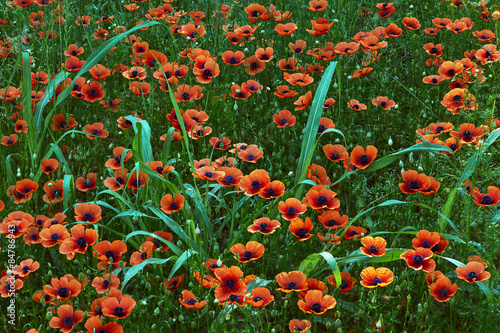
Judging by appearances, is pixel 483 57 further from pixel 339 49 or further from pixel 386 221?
pixel 386 221

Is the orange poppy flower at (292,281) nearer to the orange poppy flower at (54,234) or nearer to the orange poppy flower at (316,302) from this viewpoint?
the orange poppy flower at (316,302)

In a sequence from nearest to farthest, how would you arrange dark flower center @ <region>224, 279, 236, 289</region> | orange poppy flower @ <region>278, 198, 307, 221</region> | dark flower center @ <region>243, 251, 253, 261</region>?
dark flower center @ <region>224, 279, 236, 289</region> → dark flower center @ <region>243, 251, 253, 261</region> → orange poppy flower @ <region>278, 198, 307, 221</region>

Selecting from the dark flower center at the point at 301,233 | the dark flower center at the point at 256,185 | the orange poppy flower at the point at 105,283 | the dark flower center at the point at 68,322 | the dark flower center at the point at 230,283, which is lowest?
the dark flower center at the point at 68,322

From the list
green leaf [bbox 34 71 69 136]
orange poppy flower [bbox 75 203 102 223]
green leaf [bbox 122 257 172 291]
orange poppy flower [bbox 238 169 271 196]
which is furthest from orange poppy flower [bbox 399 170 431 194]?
green leaf [bbox 34 71 69 136]

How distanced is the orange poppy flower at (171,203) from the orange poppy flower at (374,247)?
0.84 meters

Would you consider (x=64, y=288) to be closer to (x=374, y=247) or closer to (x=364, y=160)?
(x=374, y=247)

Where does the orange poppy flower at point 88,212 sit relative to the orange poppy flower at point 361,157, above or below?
below

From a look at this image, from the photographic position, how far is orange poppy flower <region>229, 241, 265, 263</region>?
224 cm

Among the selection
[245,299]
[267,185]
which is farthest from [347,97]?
[245,299]

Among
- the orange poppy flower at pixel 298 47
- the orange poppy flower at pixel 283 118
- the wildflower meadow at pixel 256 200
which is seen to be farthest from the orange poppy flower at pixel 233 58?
the orange poppy flower at pixel 283 118

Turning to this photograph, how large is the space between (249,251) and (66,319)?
780 millimetres

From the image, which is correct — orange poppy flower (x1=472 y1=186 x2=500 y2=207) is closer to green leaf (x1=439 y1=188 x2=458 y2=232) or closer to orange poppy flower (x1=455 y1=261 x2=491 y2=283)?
green leaf (x1=439 y1=188 x2=458 y2=232)

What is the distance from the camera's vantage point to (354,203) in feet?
9.75

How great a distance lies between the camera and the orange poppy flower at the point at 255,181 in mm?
2459
